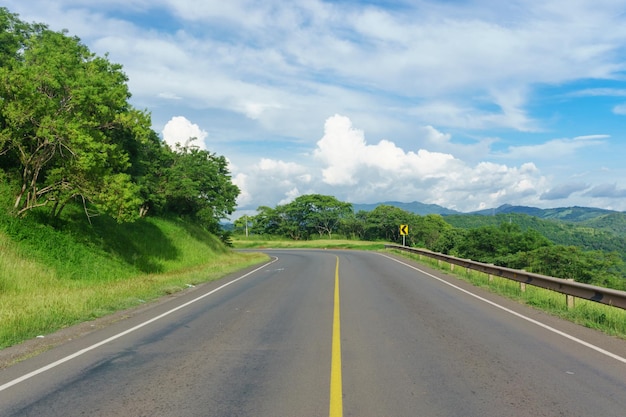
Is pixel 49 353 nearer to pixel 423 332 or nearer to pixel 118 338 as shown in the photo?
pixel 118 338

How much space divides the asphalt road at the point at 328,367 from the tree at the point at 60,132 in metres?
10.0

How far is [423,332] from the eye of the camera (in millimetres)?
8734

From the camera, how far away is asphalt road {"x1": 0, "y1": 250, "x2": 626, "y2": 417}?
4977mm

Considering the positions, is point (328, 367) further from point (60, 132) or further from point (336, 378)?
point (60, 132)

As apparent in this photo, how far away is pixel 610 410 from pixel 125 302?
11.9 m

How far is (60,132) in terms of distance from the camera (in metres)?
17.3

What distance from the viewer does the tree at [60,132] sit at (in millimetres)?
17188

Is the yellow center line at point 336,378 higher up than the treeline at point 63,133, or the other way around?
the treeline at point 63,133

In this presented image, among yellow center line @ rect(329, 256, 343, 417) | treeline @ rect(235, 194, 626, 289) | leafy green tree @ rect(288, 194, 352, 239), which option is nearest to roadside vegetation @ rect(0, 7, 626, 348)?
yellow center line @ rect(329, 256, 343, 417)

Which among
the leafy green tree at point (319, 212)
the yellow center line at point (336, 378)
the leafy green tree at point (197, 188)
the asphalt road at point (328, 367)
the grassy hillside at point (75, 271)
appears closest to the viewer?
the yellow center line at point (336, 378)

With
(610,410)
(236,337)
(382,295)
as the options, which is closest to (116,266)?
(382,295)

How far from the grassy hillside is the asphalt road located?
192 cm

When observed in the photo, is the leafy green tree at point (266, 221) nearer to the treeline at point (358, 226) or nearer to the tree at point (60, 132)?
the treeline at point (358, 226)

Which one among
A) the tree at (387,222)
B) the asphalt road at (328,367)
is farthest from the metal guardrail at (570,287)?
the tree at (387,222)
